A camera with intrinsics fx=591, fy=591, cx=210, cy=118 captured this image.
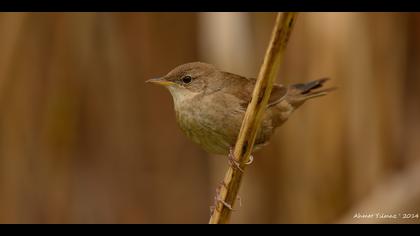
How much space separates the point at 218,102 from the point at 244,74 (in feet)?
1.42

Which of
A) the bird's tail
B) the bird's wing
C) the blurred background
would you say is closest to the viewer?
the bird's wing

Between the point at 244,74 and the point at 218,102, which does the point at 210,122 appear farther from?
the point at 244,74

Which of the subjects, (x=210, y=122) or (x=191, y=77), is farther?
(x=191, y=77)

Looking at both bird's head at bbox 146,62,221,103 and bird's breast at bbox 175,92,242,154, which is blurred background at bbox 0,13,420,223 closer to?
bird's head at bbox 146,62,221,103

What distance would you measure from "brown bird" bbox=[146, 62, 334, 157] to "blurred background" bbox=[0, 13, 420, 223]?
0.23 m

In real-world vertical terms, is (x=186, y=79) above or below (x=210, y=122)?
above

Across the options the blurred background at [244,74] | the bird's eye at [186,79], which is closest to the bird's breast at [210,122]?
the bird's eye at [186,79]

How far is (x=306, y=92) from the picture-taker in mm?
2979

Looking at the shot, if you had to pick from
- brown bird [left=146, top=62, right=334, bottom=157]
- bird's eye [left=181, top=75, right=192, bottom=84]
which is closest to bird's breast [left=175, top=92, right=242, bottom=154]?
brown bird [left=146, top=62, right=334, bottom=157]

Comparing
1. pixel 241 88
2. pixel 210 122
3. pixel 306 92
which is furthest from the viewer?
pixel 306 92

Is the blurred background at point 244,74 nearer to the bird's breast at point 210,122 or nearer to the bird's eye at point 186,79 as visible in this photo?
the bird's eye at point 186,79

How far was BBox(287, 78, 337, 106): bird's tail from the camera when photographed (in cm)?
294

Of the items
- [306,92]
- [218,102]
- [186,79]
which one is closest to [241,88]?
[218,102]

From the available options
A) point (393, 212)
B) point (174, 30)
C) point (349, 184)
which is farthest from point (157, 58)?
point (393, 212)
